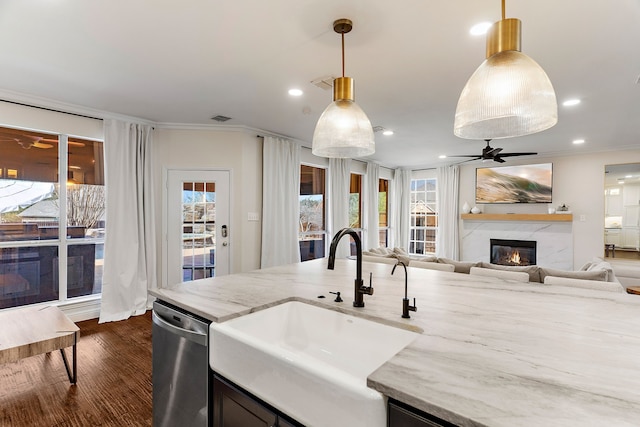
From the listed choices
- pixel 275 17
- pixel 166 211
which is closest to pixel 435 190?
pixel 166 211

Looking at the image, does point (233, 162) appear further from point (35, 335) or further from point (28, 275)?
point (35, 335)

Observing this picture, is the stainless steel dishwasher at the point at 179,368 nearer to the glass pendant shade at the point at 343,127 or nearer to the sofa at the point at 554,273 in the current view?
the glass pendant shade at the point at 343,127

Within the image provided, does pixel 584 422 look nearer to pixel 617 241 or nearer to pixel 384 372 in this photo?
pixel 384 372

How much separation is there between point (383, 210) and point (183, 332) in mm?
6943

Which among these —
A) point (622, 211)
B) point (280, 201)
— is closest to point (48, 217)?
point (280, 201)

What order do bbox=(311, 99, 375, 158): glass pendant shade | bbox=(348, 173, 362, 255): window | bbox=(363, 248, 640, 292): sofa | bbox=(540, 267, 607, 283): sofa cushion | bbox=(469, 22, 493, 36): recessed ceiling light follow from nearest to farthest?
bbox=(311, 99, 375, 158): glass pendant shade → bbox=(469, 22, 493, 36): recessed ceiling light → bbox=(363, 248, 640, 292): sofa → bbox=(540, 267, 607, 283): sofa cushion → bbox=(348, 173, 362, 255): window

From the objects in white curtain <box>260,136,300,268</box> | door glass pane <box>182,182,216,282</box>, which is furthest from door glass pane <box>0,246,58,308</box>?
white curtain <box>260,136,300,268</box>

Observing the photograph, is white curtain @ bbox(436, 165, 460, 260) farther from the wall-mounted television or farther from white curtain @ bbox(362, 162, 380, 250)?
white curtain @ bbox(362, 162, 380, 250)

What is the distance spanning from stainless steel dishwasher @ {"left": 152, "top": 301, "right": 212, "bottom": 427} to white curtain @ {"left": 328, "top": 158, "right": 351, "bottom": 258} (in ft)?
14.5

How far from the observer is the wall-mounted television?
20.3 feet

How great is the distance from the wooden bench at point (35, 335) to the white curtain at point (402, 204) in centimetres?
679

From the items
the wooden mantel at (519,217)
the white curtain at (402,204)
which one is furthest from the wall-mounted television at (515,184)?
the white curtain at (402,204)

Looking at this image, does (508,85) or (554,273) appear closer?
(508,85)

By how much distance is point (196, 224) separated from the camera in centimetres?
444
